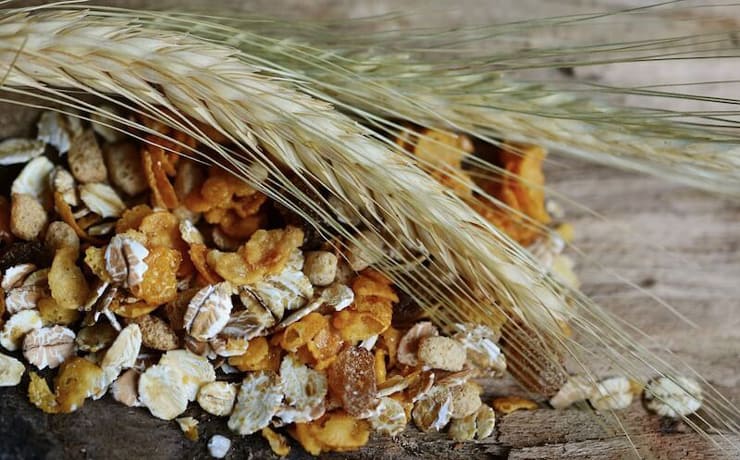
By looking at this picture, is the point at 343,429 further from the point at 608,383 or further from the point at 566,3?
the point at 566,3

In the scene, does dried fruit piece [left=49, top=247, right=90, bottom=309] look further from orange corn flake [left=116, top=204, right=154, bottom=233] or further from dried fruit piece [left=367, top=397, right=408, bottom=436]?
dried fruit piece [left=367, top=397, right=408, bottom=436]

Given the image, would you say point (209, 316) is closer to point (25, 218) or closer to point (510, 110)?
point (25, 218)

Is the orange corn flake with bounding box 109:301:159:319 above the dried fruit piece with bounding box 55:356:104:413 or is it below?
above

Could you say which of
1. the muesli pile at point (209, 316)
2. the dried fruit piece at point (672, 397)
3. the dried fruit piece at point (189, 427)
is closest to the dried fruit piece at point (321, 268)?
the muesli pile at point (209, 316)

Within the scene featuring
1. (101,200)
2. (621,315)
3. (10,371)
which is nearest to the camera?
(10,371)

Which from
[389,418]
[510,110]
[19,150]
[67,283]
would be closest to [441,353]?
[389,418]

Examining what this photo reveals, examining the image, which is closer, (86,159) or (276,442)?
(276,442)

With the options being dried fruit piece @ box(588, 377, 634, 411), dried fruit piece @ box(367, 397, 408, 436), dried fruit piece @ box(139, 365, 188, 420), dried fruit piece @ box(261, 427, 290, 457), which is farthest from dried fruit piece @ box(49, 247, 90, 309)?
dried fruit piece @ box(588, 377, 634, 411)
